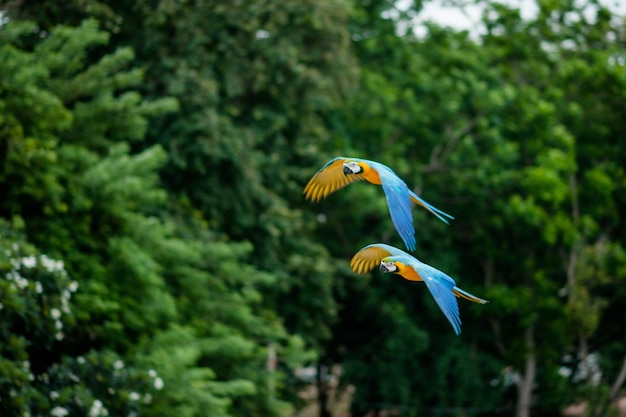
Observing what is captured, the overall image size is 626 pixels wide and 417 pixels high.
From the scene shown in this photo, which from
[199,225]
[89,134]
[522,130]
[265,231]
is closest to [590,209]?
[522,130]

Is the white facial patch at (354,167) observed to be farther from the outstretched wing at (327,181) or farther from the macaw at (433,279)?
the outstretched wing at (327,181)

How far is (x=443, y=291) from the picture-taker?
288cm

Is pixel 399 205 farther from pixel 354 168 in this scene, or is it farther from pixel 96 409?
pixel 96 409

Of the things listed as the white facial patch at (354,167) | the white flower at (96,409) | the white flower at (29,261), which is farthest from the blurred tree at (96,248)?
the white facial patch at (354,167)

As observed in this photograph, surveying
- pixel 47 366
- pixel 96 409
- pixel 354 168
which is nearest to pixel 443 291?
pixel 354 168

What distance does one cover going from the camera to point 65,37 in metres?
8.68

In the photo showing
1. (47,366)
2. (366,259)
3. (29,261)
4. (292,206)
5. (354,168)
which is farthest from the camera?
(292,206)

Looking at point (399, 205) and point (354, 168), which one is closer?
point (399, 205)

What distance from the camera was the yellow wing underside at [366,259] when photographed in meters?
3.62

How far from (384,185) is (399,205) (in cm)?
13

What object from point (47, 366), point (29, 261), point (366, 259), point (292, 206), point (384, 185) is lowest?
point (292, 206)

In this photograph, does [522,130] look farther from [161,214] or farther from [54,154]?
[54,154]

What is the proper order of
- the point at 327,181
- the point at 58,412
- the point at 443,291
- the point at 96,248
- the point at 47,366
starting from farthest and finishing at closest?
the point at 96,248
the point at 47,366
the point at 58,412
the point at 327,181
the point at 443,291

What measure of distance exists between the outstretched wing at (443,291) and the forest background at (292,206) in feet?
14.4
